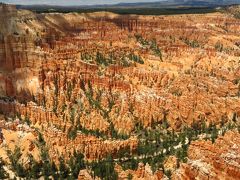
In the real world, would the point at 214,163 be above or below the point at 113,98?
above

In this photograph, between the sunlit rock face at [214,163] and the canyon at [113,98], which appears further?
the canyon at [113,98]

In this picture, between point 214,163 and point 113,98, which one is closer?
point 214,163

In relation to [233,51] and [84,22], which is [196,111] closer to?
[233,51]

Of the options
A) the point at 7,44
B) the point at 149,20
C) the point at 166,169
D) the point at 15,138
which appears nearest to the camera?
the point at 166,169

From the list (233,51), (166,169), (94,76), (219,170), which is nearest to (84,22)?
(233,51)

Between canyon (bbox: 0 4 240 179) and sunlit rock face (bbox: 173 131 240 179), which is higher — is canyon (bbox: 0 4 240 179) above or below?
below

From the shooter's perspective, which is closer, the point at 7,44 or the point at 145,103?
the point at 145,103

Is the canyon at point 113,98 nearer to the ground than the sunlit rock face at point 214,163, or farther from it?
nearer to the ground

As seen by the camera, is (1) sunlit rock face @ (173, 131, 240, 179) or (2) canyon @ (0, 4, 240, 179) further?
(2) canyon @ (0, 4, 240, 179)
